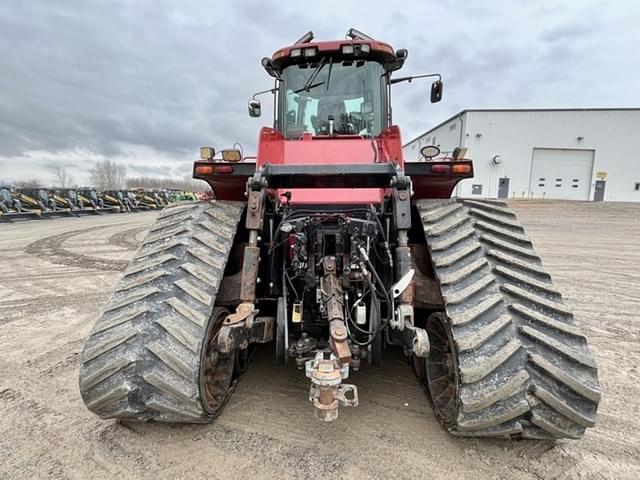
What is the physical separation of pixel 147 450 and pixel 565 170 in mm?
31389

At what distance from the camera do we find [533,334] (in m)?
1.98

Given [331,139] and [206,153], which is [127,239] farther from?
[331,139]

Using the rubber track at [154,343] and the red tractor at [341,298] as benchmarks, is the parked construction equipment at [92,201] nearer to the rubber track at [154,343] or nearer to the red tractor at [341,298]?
the red tractor at [341,298]

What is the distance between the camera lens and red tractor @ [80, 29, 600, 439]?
193 cm

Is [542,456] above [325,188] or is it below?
below

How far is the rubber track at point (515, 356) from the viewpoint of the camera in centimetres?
190

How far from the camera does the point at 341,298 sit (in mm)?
2279

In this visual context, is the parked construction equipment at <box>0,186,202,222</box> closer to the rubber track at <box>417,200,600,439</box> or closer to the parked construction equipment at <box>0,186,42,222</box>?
the parked construction equipment at <box>0,186,42,222</box>

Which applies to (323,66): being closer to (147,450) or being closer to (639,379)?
(147,450)

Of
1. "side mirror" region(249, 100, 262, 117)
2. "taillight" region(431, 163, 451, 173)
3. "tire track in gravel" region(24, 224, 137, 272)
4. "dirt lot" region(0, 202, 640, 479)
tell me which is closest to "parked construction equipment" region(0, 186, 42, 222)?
"tire track in gravel" region(24, 224, 137, 272)

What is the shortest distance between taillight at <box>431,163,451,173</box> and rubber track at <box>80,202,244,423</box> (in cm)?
170

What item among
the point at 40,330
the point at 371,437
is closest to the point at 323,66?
the point at 371,437

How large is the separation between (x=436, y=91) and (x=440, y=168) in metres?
1.84

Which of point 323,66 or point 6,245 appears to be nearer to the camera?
point 323,66
